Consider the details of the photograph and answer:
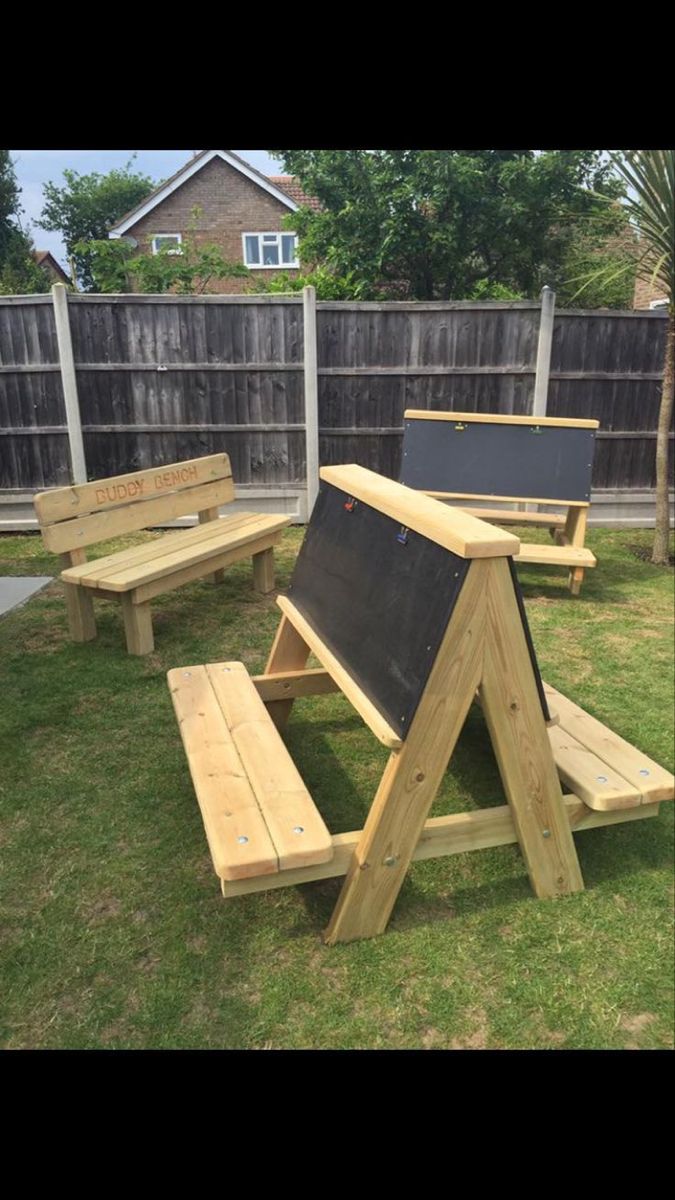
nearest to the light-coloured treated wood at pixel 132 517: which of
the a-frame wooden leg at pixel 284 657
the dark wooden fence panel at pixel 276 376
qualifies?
the a-frame wooden leg at pixel 284 657

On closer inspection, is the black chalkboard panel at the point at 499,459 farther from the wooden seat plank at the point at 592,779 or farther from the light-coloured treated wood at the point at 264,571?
the wooden seat plank at the point at 592,779

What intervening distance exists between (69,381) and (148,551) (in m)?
3.42

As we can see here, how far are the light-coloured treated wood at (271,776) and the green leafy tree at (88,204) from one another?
44.0 metres

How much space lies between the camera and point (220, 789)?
2.37 meters

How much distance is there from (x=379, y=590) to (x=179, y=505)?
11.5ft

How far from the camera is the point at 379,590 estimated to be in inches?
102

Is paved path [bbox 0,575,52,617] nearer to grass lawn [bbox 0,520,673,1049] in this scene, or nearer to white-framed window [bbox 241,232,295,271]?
grass lawn [bbox 0,520,673,1049]

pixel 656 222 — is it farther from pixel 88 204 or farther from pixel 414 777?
pixel 88 204

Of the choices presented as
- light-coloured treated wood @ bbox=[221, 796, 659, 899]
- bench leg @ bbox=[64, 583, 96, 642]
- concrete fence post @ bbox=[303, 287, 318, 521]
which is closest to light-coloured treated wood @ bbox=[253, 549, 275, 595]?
bench leg @ bbox=[64, 583, 96, 642]

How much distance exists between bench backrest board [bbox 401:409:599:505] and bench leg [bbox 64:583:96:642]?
3.01m

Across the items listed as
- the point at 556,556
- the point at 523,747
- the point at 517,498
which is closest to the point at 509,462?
the point at 517,498

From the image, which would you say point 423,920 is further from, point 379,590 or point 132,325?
point 132,325

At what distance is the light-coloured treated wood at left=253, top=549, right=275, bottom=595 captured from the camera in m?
5.88
